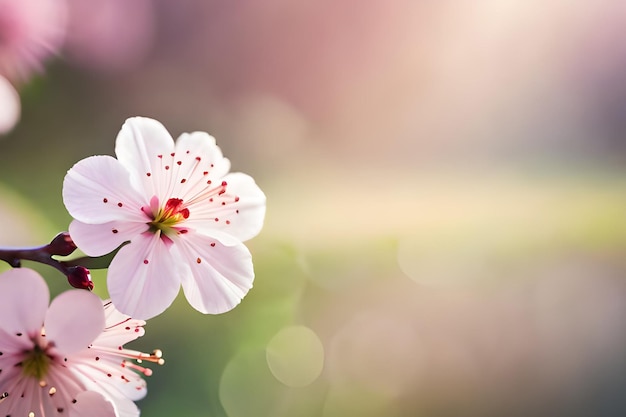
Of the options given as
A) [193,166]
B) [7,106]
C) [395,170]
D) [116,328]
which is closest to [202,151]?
[193,166]

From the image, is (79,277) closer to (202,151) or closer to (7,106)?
(202,151)

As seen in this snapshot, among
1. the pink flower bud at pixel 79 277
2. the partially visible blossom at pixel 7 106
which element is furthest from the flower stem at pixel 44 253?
the partially visible blossom at pixel 7 106

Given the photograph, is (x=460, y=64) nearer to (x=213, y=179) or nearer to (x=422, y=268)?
(x=422, y=268)

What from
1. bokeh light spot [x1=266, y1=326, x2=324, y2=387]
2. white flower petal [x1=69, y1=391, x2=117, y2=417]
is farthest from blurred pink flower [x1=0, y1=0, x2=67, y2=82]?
white flower petal [x1=69, y1=391, x2=117, y2=417]

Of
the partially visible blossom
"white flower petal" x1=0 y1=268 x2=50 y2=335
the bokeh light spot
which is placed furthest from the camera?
the bokeh light spot

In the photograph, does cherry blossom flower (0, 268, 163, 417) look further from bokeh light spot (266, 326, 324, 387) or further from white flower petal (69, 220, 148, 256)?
bokeh light spot (266, 326, 324, 387)

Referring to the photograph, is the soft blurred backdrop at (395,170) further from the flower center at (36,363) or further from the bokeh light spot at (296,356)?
the flower center at (36,363)

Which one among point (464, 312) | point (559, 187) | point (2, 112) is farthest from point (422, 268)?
point (2, 112)
